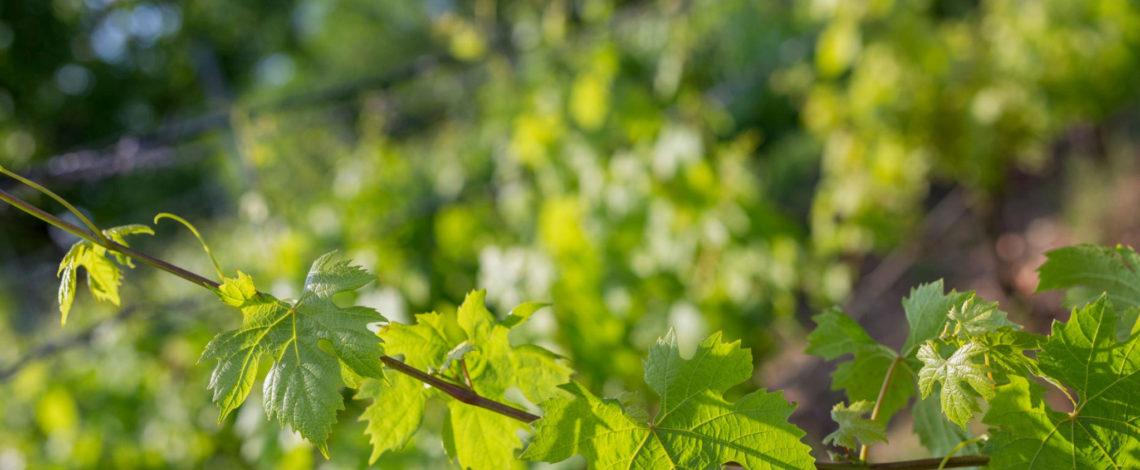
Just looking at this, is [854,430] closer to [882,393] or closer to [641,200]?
[882,393]

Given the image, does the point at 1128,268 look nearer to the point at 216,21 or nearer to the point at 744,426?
the point at 744,426

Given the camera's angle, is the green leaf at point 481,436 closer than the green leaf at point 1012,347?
No

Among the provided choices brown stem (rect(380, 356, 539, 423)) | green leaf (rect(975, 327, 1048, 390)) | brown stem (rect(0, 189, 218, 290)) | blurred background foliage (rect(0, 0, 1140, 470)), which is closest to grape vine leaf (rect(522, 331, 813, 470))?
brown stem (rect(380, 356, 539, 423))

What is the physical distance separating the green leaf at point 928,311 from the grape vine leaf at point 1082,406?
0.22 ft

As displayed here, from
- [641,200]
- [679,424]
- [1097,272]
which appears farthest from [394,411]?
[641,200]

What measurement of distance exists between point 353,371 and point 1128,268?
60 cm

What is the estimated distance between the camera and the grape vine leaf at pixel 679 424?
0.54 meters

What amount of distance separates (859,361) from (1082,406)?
17cm

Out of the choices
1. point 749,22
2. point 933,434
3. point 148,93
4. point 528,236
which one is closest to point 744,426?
point 933,434

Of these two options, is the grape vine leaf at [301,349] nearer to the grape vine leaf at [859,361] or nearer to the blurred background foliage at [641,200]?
the grape vine leaf at [859,361]

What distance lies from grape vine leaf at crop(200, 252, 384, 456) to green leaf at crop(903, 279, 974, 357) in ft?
1.33

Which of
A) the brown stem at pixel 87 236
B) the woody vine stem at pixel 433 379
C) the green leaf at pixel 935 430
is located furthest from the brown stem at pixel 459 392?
the green leaf at pixel 935 430

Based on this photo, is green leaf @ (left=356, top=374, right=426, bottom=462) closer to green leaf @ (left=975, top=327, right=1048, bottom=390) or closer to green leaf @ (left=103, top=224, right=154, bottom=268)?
green leaf @ (left=103, top=224, right=154, bottom=268)

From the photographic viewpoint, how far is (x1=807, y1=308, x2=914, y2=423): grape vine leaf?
0.65 m
